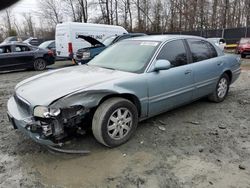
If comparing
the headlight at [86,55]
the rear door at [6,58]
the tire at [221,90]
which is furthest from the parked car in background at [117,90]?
the rear door at [6,58]

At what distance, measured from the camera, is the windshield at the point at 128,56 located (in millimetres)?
3641

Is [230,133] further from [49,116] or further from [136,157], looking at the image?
[49,116]

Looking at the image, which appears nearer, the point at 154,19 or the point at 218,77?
the point at 218,77

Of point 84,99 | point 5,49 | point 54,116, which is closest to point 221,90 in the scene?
point 84,99

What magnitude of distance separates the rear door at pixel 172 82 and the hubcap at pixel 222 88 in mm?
1104

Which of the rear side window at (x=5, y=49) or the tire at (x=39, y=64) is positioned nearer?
the rear side window at (x=5, y=49)

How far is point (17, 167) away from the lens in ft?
9.28

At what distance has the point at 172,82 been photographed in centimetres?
382

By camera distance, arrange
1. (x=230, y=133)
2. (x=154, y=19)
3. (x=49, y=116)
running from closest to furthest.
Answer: (x=49, y=116)
(x=230, y=133)
(x=154, y=19)

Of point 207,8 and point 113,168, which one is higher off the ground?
point 207,8

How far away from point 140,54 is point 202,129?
1.54m

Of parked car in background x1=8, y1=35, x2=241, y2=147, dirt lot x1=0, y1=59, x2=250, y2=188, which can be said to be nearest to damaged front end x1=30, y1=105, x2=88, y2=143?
parked car in background x1=8, y1=35, x2=241, y2=147

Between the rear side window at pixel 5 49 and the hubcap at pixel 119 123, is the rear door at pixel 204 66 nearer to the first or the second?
the hubcap at pixel 119 123

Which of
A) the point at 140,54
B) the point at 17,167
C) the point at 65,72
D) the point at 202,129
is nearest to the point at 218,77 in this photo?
the point at 202,129
